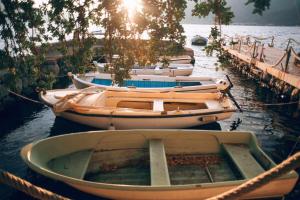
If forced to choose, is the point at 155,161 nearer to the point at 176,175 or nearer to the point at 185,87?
the point at 176,175

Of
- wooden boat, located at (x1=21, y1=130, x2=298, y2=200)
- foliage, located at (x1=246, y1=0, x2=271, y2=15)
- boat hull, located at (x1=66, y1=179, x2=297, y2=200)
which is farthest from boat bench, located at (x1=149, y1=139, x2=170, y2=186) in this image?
foliage, located at (x1=246, y1=0, x2=271, y2=15)

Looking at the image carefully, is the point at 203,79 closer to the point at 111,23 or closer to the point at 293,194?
the point at 293,194

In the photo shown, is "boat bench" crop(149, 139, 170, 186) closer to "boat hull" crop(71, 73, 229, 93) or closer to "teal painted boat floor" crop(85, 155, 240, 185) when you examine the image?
"teal painted boat floor" crop(85, 155, 240, 185)

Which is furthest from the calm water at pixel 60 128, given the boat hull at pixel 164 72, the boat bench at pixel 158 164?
the boat hull at pixel 164 72

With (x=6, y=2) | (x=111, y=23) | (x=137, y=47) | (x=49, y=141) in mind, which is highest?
(x=6, y=2)

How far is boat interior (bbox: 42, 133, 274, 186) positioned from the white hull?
3.27 meters

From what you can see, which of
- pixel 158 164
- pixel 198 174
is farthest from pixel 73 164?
pixel 198 174

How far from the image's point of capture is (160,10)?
496 centimetres

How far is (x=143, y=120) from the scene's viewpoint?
43.1 feet

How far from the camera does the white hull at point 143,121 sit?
13141mm

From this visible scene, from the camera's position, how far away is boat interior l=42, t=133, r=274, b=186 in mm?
8516

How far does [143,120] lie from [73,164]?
16.3ft

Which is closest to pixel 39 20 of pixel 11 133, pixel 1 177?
pixel 1 177

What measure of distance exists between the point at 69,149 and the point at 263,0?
7.71 metres
